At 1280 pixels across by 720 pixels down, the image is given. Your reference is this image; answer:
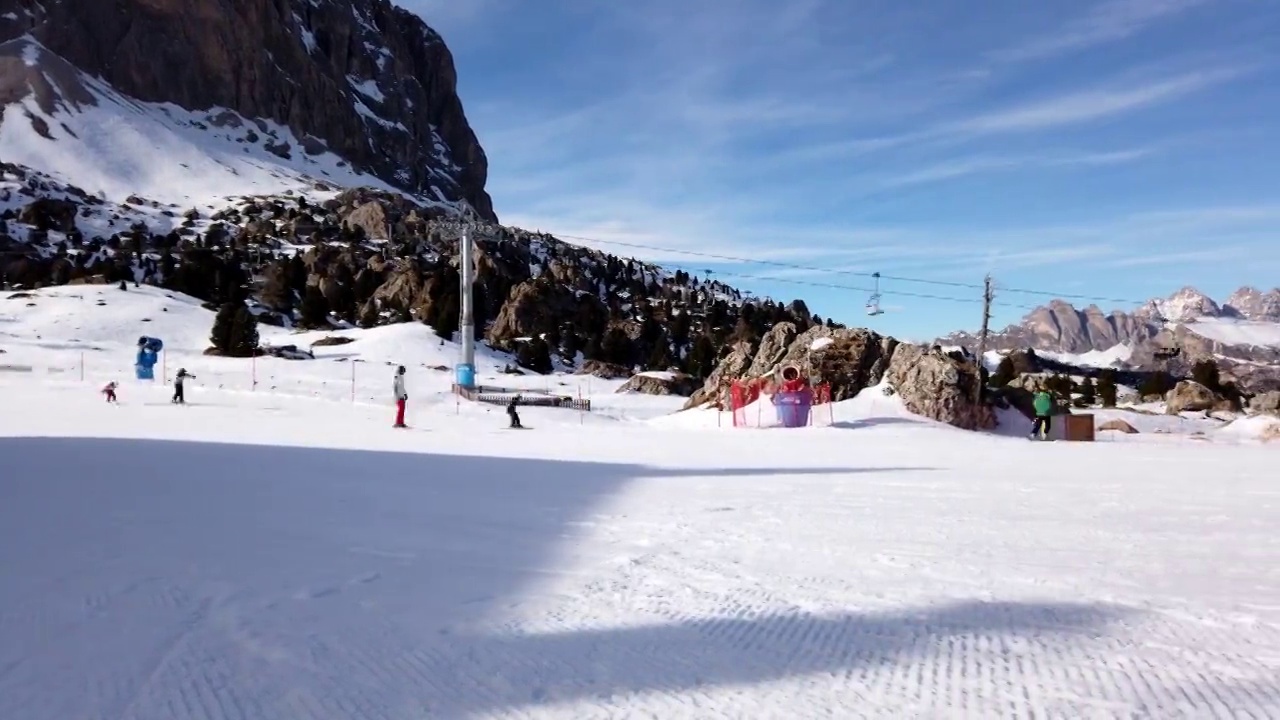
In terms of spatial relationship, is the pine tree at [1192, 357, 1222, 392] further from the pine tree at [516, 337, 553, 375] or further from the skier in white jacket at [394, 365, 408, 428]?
the skier in white jacket at [394, 365, 408, 428]

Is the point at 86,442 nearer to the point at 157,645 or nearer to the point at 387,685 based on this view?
the point at 157,645

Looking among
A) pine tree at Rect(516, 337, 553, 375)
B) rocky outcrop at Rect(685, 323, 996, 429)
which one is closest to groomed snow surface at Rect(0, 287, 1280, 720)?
rocky outcrop at Rect(685, 323, 996, 429)

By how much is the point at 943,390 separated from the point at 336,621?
73.9ft

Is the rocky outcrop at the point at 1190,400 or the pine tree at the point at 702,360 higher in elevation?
the pine tree at the point at 702,360

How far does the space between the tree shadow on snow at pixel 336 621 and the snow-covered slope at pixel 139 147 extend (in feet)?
416

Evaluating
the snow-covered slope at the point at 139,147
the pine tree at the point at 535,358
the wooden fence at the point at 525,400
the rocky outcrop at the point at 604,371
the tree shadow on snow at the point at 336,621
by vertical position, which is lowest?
the wooden fence at the point at 525,400

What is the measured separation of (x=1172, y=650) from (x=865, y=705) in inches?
72.7

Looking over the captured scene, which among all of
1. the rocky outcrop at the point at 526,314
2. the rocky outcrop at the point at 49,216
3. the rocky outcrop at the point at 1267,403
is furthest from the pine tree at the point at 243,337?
the rocky outcrop at the point at 49,216

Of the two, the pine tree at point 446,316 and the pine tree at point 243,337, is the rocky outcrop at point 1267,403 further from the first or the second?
the pine tree at point 243,337

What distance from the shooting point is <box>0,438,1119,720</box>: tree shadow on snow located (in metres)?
3.59

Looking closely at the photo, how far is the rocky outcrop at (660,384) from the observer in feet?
140

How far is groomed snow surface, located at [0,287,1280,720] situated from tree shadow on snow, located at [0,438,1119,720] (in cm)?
2

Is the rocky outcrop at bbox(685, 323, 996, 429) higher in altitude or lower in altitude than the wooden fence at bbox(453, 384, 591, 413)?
higher

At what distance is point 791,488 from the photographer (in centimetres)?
1020
